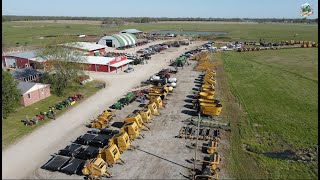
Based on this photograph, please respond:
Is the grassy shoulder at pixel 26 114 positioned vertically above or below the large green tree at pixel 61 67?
below

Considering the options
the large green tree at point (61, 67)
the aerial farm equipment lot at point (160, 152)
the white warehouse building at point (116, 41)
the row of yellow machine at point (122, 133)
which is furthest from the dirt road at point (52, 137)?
the white warehouse building at point (116, 41)

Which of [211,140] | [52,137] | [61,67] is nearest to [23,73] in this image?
[61,67]

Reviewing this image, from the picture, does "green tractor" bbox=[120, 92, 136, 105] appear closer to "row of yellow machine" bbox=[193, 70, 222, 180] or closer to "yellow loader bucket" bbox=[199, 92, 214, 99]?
"row of yellow machine" bbox=[193, 70, 222, 180]

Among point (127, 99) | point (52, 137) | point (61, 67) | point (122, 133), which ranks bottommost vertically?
point (52, 137)

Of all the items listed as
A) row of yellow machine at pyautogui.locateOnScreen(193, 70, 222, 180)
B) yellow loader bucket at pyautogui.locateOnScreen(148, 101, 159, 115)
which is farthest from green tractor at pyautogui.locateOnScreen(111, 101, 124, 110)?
row of yellow machine at pyautogui.locateOnScreen(193, 70, 222, 180)

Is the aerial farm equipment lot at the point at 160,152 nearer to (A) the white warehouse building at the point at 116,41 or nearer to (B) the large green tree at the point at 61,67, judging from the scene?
(B) the large green tree at the point at 61,67

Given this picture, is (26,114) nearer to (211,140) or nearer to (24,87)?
(24,87)
